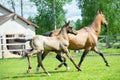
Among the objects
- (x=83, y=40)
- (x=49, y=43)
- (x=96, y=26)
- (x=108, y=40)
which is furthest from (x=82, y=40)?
(x=108, y=40)

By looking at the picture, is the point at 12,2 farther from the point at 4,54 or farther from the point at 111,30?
the point at 4,54

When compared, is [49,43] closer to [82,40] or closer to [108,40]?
[82,40]

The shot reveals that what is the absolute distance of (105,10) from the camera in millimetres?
61000

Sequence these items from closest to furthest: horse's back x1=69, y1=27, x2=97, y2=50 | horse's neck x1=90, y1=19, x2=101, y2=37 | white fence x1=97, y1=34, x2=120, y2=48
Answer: horse's back x1=69, y1=27, x2=97, y2=50, horse's neck x1=90, y1=19, x2=101, y2=37, white fence x1=97, y1=34, x2=120, y2=48

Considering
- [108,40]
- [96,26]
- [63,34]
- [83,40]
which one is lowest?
[108,40]

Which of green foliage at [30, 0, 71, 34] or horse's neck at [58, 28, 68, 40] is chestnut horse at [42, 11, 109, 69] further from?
green foliage at [30, 0, 71, 34]

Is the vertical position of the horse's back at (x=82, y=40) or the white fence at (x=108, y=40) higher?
the horse's back at (x=82, y=40)

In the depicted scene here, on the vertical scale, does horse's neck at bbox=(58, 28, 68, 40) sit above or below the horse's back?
above

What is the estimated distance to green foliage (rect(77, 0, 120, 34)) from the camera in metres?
60.8

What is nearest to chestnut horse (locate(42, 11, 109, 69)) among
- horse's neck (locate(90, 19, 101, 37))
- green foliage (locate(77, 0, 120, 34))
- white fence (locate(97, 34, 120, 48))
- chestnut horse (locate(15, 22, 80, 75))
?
horse's neck (locate(90, 19, 101, 37))

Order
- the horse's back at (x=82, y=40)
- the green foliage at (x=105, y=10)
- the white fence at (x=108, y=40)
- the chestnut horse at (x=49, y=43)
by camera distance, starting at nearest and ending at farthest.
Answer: the chestnut horse at (x=49, y=43) < the horse's back at (x=82, y=40) < the white fence at (x=108, y=40) < the green foliage at (x=105, y=10)

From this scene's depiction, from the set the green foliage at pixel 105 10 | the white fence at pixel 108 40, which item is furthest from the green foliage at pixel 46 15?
the white fence at pixel 108 40

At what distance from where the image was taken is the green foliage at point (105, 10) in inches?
2394

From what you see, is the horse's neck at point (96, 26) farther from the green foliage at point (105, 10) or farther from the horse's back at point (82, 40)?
the green foliage at point (105, 10)
